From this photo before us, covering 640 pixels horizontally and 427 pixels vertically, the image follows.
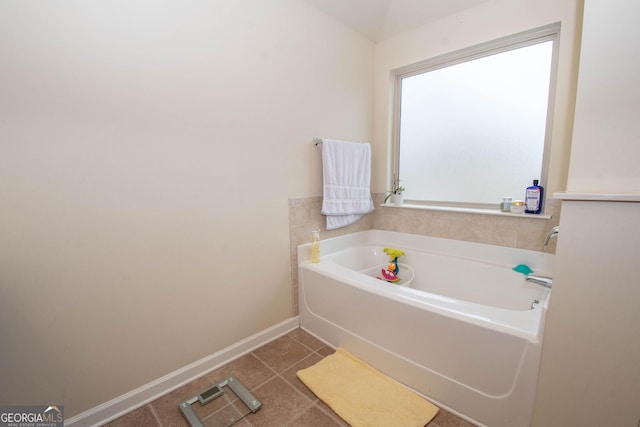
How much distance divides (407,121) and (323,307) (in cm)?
179

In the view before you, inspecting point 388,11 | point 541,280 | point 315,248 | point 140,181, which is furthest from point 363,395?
point 388,11

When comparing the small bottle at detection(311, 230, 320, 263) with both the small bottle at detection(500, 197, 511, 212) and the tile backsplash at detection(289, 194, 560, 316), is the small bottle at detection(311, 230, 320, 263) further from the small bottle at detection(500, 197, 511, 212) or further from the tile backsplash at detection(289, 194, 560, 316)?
the small bottle at detection(500, 197, 511, 212)

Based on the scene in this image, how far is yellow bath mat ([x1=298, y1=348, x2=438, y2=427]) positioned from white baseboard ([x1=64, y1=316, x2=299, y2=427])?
0.41 meters

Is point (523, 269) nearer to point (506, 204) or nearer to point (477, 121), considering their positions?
point (506, 204)

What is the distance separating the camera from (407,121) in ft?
8.06

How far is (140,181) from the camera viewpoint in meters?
1.29

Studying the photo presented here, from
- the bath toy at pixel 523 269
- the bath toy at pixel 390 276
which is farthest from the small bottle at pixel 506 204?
the bath toy at pixel 390 276

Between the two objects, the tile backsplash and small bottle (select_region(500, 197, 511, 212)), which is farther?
small bottle (select_region(500, 197, 511, 212))

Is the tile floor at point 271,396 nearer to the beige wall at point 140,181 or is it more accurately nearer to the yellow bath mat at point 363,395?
the yellow bath mat at point 363,395

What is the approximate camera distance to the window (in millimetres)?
1808

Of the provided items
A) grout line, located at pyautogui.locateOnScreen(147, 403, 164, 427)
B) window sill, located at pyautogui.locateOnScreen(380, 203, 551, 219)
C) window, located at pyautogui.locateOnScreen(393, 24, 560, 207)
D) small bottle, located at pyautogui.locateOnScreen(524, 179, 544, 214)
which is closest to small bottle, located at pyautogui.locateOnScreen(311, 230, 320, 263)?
window sill, located at pyautogui.locateOnScreen(380, 203, 551, 219)

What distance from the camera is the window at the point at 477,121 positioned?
1808 millimetres

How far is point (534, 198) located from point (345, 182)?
1.27 metres

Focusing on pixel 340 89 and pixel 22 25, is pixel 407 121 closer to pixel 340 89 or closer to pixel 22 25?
pixel 340 89
